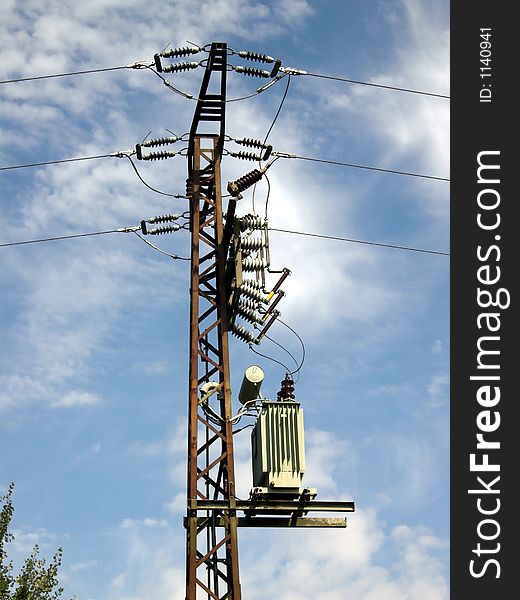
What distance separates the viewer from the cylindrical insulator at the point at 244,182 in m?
15.7

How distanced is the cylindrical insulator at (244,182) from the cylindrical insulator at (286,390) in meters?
3.17

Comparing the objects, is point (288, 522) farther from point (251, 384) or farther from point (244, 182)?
point (244, 182)

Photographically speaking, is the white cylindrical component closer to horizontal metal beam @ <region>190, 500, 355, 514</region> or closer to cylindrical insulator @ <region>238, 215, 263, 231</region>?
horizontal metal beam @ <region>190, 500, 355, 514</region>

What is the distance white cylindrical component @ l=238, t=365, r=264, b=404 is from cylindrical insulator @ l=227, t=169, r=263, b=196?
2912mm

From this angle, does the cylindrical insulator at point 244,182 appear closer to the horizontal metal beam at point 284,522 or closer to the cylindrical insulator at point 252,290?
the cylindrical insulator at point 252,290

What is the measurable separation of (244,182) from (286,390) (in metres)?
3.51

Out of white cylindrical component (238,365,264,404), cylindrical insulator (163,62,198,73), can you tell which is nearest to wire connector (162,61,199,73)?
cylindrical insulator (163,62,198,73)

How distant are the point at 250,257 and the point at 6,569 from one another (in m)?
10.8

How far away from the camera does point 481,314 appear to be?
12.7 meters

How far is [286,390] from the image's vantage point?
15.0 meters

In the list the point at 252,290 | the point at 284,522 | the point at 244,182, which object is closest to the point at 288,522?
the point at 284,522

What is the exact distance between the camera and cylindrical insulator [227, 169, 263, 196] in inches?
616

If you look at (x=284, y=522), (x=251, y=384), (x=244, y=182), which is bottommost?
(x=284, y=522)

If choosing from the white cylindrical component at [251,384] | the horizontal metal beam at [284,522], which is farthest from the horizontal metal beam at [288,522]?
the white cylindrical component at [251,384]
